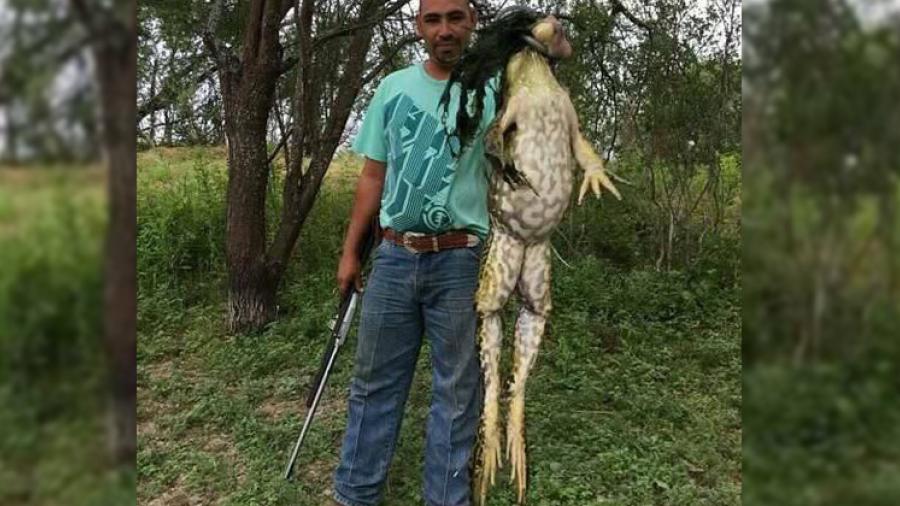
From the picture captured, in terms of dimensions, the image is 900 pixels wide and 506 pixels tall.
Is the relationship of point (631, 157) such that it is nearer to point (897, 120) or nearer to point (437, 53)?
point (437, 53)

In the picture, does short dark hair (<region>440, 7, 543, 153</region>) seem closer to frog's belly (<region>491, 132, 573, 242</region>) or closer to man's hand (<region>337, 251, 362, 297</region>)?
frog's belly (<region>491, 132, 573, 242</region>)

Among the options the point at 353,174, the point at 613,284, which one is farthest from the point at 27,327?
the point at 353,174

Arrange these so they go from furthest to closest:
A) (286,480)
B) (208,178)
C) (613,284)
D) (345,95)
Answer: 1. (208,178)
2. (613,284)
3. (345,95)
4. (286,480)

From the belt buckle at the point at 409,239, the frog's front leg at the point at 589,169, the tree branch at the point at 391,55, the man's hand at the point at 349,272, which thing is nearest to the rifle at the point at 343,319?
the man's hand at the point at 349,272

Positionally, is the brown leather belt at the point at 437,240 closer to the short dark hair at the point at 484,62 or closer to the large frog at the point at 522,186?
the large frog at the point at 522,186

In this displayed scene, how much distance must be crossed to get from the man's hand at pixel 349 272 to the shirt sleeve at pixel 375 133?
36 centimetres

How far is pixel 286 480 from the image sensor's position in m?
3.22

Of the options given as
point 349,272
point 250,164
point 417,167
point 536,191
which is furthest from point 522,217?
point 250,164

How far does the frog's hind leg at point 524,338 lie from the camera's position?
228 centimetres

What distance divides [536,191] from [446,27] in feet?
1.70

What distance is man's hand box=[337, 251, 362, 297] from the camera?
262 cm

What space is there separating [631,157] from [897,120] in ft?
17.7

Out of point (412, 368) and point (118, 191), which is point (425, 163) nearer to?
point (412, 368)

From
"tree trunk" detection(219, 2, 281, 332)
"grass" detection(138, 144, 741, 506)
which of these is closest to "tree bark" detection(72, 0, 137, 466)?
"grass" detection(138, 144, 741, 506)
